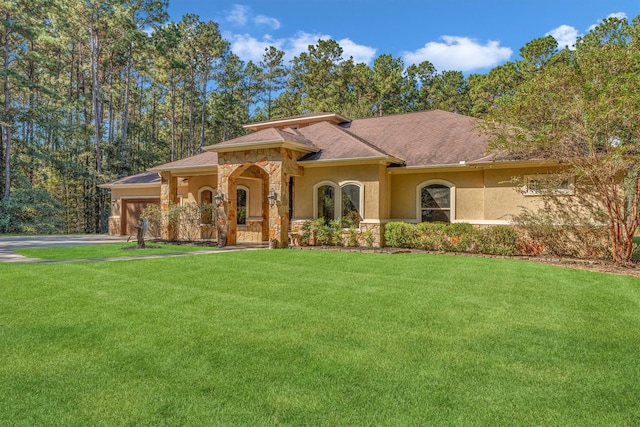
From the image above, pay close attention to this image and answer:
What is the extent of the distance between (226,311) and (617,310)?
589cm

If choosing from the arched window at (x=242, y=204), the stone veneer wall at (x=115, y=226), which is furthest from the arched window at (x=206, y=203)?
the stone veneer wall at (x=115, y=226)

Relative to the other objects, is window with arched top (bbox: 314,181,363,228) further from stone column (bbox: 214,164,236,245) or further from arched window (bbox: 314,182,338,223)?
stone column (bbox: 214,164,236,245)

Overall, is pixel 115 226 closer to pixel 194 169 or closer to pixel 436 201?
pixel 194 169

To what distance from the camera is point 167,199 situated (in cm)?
1916

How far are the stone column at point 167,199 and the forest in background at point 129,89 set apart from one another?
35.2 ft

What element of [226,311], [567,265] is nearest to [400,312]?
[226,311]

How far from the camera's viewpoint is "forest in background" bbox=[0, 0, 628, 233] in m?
25.3

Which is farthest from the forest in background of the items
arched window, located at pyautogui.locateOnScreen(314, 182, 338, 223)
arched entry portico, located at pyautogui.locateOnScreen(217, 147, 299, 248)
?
arched entry portico, located at pyautogui.locateOnScreen(217, 147, 299, 248)

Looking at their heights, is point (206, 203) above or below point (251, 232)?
above

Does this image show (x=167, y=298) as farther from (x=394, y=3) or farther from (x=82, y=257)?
(x=394, y=3)

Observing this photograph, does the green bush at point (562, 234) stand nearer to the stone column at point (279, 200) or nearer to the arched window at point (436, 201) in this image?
the arched window at point (436, 201)

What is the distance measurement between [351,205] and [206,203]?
7.79m

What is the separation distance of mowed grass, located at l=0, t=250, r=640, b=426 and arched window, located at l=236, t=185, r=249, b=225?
417 inches

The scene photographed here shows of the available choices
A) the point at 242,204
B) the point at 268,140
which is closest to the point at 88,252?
the point at 268,140
